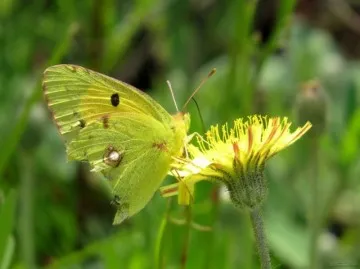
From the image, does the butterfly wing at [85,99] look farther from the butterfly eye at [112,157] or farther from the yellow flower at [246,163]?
the yellow flower at [246,163]

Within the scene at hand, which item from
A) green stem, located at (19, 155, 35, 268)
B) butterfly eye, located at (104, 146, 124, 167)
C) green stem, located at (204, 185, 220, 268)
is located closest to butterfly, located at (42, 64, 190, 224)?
butterfly eye, located at (104, 146, 124, 167)

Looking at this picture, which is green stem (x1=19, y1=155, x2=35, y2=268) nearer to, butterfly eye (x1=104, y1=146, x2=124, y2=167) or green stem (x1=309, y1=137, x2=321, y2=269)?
butterfly eye (x1=104, y1=146, x2=124, y2=167)

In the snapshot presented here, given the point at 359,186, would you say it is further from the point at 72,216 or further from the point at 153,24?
the point at 153,24

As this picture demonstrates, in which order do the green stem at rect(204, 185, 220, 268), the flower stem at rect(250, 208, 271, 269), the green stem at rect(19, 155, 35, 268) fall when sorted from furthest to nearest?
the green stem at rect(19, 155, 35, 268) < the green stem at rect(204, 185, 220, 268) < the flower stem at rect(250, 208, 271, 269)

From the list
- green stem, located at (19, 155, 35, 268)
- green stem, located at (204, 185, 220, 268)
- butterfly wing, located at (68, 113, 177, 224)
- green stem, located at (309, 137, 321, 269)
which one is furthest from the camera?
green stem, located at (19, 155, 35, 268)

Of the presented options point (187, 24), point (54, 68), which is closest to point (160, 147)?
point (54, 68)

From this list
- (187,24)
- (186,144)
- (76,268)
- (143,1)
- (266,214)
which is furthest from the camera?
(187,24)

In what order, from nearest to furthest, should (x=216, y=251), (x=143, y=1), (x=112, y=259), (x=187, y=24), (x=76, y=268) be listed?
1. (x=112, y=259)
2. (x=216, y=251)
3. (x=76, y=268)
4. (x=143, y=1)
5. (x=187, y=24)
